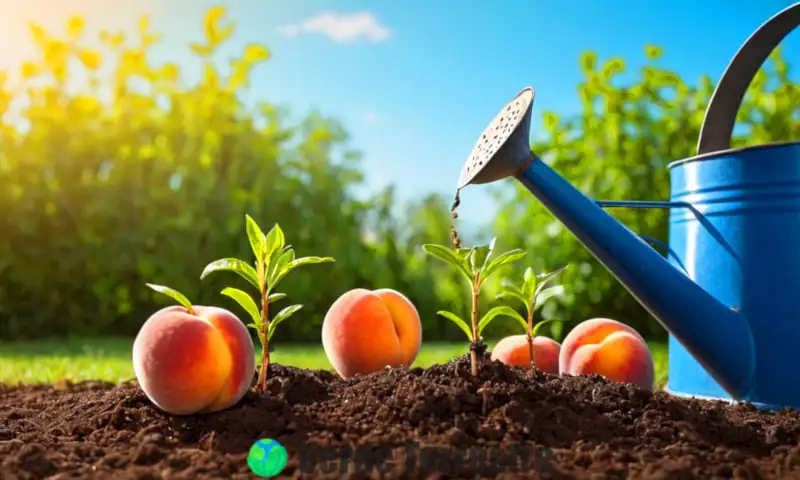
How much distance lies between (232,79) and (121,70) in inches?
37.3

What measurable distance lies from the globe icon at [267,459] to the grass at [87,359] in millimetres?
2025

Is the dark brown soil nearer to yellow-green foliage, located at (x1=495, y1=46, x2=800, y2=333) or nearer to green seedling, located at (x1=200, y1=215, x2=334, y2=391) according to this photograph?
green seedling, located at (x1=200, y1=215, x2=334, y2=391)

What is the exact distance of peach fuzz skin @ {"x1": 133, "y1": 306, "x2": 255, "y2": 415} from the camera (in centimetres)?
186

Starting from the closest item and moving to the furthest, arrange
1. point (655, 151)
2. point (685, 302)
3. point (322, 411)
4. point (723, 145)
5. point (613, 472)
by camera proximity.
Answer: point (613, 472) → point (322, 411) → point (685, 302) → point (723, 145) → point (655, 151)

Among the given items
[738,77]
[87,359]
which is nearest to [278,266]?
[738,77]

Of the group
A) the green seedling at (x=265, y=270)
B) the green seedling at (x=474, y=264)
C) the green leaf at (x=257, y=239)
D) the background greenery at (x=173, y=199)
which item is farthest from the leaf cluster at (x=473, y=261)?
the background greenery at (x=173, y=199)

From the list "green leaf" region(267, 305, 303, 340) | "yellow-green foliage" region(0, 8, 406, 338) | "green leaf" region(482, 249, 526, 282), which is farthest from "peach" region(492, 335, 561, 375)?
"yellow-green foliage" region(0, 8, 406, 338)

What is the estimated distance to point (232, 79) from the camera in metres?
6.39

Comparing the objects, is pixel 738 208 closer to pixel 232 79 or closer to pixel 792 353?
pixel 792 353

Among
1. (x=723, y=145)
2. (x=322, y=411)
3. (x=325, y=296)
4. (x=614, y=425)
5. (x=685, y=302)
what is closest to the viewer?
(x=614, y=425)

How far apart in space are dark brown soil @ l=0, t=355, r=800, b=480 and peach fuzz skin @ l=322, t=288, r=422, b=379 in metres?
0.21

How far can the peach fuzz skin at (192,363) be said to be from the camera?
73.2 inches

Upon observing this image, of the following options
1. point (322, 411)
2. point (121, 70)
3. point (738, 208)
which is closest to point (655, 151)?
point (738, 208)

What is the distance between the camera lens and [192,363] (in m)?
1.85
